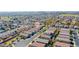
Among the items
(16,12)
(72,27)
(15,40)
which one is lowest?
(15,40)

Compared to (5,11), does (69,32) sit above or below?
below

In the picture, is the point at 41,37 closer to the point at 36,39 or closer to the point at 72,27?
the point at 36,39

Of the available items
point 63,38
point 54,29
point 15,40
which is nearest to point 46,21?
point 54,29

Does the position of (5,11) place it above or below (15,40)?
above

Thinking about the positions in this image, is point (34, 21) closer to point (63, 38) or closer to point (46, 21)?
point (46, 21)
